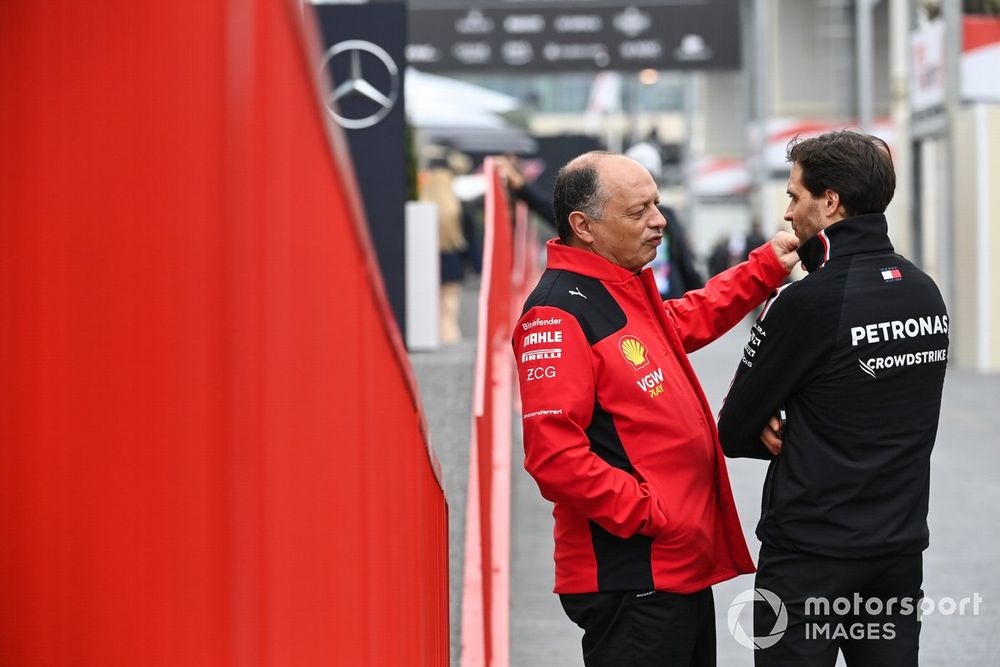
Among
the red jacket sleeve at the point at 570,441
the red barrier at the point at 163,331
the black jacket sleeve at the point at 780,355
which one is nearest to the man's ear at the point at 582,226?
the red jacket sleeve at the point at 570,441

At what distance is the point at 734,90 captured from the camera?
57594mm

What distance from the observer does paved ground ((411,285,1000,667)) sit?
230 inches

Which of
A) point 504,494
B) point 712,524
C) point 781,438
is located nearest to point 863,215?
point 781,438

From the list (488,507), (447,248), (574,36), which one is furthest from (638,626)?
(574,36)

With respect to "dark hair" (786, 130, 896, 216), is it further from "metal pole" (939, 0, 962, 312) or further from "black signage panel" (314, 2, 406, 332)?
"metal pole" (939, 0, 962, 312)

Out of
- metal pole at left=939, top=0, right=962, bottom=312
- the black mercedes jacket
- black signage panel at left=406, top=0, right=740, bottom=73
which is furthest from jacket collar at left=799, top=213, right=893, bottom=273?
black signage panel at left=406, top=0, right=740, bottom=73

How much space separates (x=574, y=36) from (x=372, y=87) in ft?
59.3

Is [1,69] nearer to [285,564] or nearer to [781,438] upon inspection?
[285,564]

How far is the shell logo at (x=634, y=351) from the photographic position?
10.2 feet

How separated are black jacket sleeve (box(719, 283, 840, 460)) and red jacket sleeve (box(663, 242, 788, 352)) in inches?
23.5

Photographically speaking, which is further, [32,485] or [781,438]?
[781,438]

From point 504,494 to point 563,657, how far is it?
4.16 feet

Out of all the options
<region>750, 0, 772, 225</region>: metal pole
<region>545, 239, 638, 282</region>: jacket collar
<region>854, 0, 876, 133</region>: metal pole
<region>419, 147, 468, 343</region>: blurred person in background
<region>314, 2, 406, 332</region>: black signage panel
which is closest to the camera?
<region>545, 239, 638, 282</region>: jacket collar

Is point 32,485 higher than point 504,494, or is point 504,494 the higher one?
point 32,485
